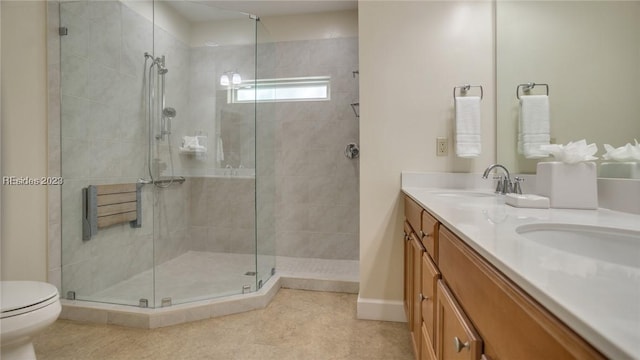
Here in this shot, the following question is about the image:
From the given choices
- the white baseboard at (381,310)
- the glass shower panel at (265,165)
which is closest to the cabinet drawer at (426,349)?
the white baseboard at (381,310)

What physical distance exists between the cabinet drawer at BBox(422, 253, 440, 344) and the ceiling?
247 cm

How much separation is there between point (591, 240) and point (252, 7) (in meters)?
3.09

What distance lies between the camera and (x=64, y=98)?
2.09m

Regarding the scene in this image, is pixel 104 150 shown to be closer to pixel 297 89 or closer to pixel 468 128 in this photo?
pixel 297 89

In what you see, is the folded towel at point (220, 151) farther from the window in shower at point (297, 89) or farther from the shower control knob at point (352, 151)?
the shower control knob at point (352, 151)

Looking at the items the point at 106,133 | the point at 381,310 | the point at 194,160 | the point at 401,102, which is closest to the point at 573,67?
the point at 401,102

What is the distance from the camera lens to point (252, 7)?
2.91 m

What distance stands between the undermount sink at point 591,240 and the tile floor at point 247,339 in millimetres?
1106

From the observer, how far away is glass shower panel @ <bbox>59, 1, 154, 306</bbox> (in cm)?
210

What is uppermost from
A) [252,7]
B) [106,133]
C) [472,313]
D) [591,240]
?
[252,7]

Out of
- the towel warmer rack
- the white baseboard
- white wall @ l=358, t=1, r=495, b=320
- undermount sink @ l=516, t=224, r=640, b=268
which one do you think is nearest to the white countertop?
undermount sink @ l=516, t=224, r=640, b=268

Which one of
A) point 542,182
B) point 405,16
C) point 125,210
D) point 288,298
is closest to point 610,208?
point 542,182

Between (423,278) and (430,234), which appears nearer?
(430,234)

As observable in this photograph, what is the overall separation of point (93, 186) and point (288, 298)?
1.62 meters
